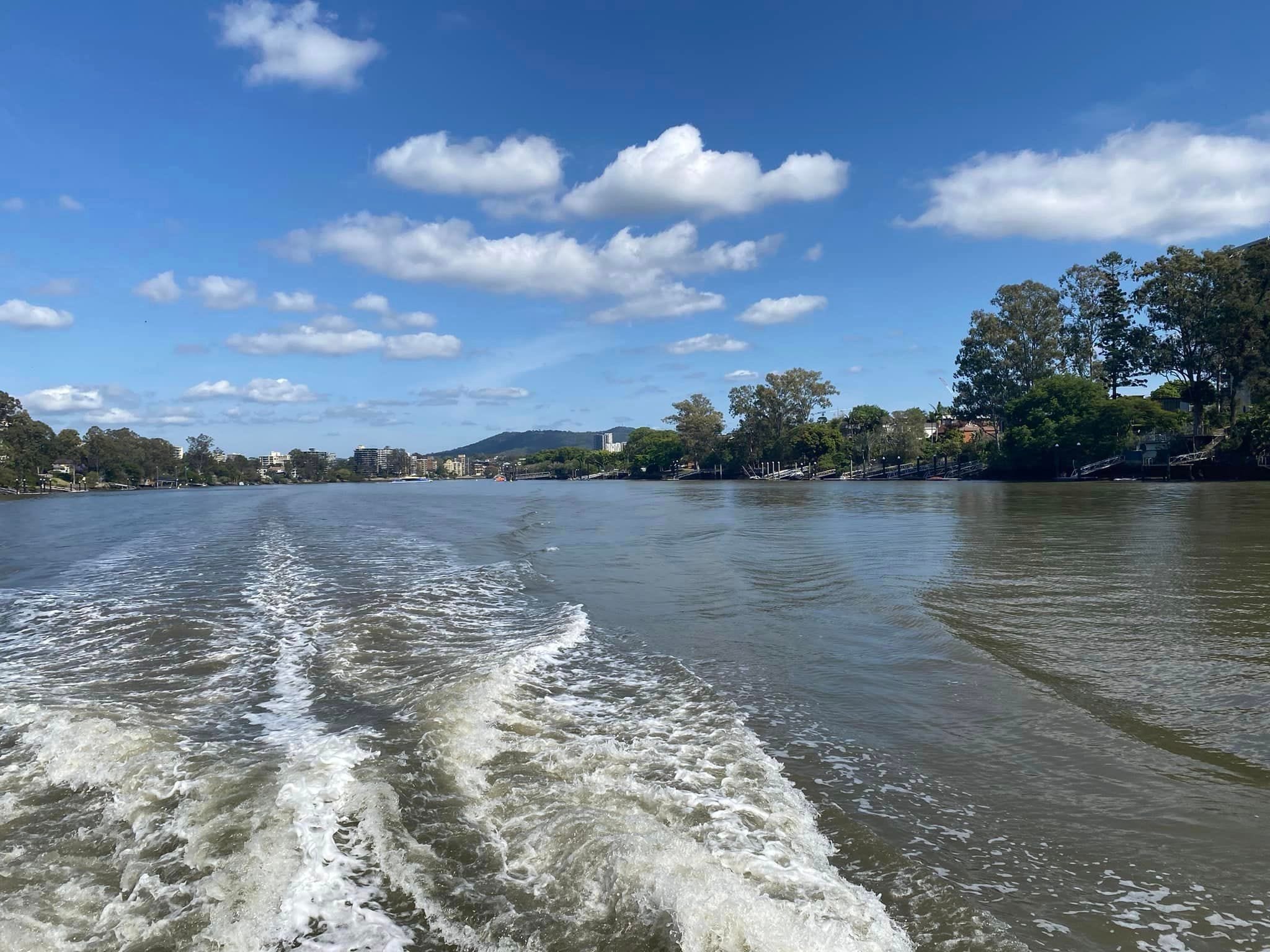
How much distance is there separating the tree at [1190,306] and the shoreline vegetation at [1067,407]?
0.12 m

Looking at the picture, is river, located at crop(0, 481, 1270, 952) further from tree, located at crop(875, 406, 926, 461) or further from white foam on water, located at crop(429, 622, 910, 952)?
tree, located at crop(875, 406, 926, 461)

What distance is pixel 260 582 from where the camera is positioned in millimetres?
14070

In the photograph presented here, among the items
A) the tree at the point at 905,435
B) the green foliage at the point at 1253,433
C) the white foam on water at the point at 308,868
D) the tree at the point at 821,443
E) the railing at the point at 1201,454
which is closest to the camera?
the white foam on water at the point at 308,868

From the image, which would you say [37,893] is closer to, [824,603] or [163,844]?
[163,844]

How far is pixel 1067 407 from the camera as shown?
6794cm

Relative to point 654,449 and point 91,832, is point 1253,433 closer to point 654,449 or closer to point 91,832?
point 91,832

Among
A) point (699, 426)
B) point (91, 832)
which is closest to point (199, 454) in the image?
point (699, 426)

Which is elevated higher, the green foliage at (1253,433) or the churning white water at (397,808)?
the green foliage at (1253,433)

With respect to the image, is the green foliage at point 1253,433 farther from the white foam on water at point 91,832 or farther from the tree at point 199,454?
the tree at point 199,454

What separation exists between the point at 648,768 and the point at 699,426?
432 ft

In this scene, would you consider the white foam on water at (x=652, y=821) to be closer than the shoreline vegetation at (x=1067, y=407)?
Yes

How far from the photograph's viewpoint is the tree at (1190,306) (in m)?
61.8

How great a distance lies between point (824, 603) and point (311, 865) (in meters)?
8.46

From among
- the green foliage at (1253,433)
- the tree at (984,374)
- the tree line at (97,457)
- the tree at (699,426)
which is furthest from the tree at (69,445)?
the green foliage at (1253,433)
